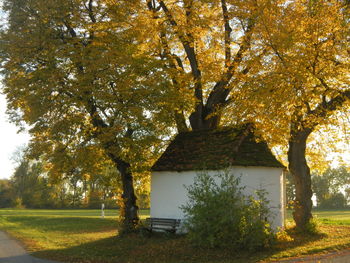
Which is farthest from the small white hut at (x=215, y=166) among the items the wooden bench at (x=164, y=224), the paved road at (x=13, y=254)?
the paved road at (x=13, y=254)

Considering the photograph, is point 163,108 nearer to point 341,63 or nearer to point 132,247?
point 132,247

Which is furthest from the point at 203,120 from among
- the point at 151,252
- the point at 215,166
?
the point at 151,252

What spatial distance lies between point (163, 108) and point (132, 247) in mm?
6436

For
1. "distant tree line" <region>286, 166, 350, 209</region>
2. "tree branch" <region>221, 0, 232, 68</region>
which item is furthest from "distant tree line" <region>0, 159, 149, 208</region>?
"tree branch" <region>221, 0, 232, 68</region>

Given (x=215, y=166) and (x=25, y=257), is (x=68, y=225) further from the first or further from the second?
(x=215, y=166)

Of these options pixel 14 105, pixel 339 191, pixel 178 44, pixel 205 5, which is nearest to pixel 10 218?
pixel 14 105

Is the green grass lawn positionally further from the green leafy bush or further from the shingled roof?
the shingled roof

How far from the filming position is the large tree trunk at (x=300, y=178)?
768 inches

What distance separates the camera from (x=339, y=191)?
228 feet

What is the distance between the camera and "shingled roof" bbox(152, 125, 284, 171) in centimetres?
1733

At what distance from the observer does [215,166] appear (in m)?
17.1

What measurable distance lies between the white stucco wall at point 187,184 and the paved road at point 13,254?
20.8ft

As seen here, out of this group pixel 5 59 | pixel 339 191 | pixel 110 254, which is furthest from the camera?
pixel 339 191

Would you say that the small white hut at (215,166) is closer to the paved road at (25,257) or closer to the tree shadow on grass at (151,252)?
the tree shadow on grass at (151,252)
